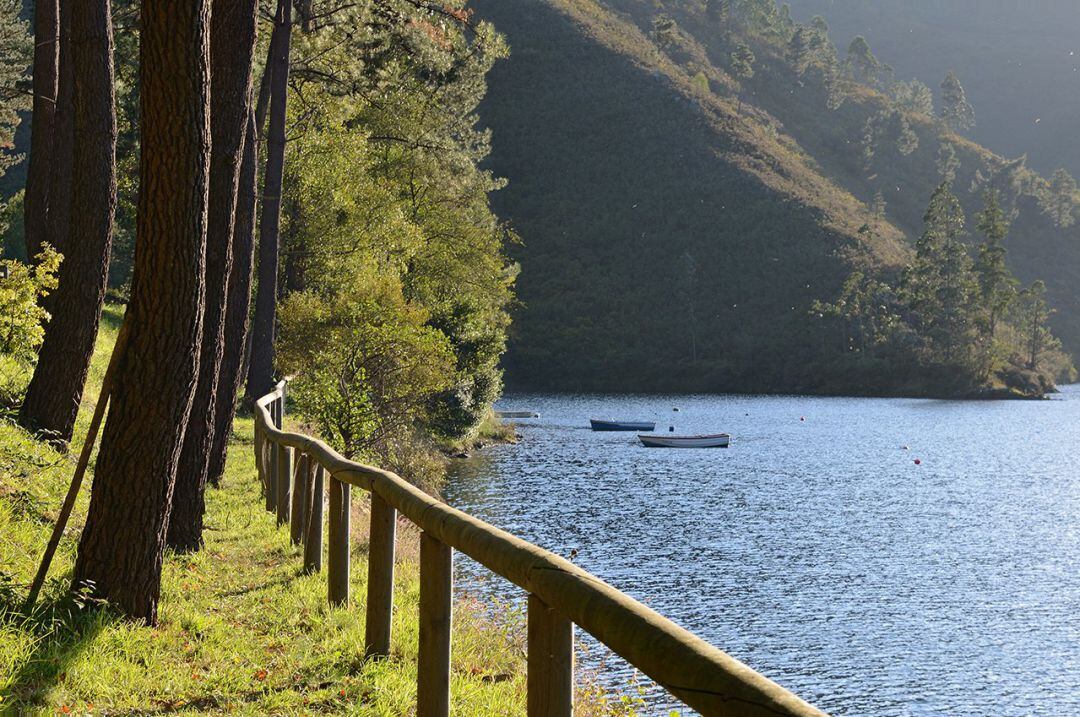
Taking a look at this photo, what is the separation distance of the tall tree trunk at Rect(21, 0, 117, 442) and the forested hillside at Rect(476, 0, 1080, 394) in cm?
8851

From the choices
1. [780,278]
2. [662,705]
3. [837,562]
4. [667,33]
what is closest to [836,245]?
[780,278]

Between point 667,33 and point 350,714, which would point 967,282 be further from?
point 350,714

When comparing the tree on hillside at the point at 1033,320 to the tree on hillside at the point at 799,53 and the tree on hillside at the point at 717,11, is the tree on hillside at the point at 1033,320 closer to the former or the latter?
the tree on hillside at the point at 799,53

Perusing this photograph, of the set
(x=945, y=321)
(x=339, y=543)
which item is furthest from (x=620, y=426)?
(x=945, y=321)

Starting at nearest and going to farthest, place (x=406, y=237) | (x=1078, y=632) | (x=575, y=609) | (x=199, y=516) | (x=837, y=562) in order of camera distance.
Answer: (x=575, y=609) < (x=199, y=516) < (x=1078, y=632) < (x=837, y=562) < (x=406, y=237)

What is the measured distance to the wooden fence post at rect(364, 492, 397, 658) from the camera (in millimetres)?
5887

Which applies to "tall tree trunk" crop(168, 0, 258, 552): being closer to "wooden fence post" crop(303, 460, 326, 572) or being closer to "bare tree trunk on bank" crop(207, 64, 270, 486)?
"wooden fence post" crop(303, 460, 326, 572)

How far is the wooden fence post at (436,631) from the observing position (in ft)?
15.5

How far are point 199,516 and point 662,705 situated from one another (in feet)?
24.1

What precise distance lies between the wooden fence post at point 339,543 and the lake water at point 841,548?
6.92 meters

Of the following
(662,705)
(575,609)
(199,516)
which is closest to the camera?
(575,609)

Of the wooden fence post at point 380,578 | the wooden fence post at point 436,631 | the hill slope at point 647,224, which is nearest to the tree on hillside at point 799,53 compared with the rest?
the hill slope at point 647,224

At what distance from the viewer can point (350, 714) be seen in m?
5.02

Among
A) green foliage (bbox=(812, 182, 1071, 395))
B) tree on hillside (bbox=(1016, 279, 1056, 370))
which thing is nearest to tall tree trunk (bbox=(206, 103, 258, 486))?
green foliage (bbox=(812, 182, 1071, 395))
